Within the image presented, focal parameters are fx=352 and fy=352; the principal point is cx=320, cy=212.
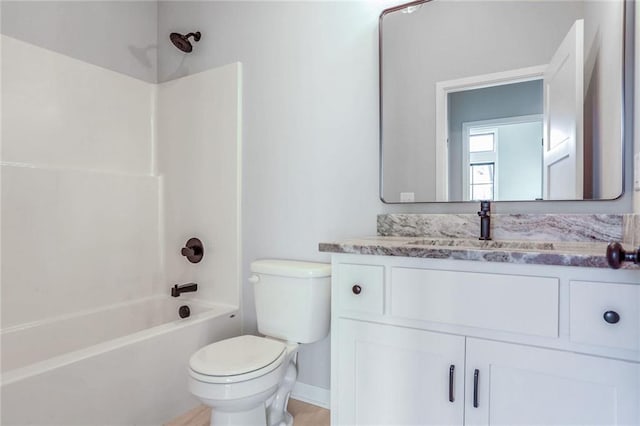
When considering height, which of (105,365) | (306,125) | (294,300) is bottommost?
(105,365)

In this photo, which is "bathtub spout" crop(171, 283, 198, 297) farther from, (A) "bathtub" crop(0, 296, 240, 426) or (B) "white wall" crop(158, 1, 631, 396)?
(B) "white wall" crop(158, 1, 631, 396)

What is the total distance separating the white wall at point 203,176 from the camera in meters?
2.13

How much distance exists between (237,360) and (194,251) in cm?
99

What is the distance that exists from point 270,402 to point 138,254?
4.34 feet

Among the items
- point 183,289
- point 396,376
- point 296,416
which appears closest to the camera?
point 396,376

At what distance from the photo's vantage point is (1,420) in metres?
1.22

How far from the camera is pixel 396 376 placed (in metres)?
1.19

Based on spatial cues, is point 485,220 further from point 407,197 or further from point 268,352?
point 268,352

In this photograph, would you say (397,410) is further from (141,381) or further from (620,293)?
(141,381)

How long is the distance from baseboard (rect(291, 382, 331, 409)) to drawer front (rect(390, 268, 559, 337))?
37.4 inches

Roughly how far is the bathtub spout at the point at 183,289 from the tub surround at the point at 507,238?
46.8 inches

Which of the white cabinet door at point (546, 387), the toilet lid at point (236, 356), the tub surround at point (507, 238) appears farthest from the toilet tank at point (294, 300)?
the white cabinet door at point (546, 387)

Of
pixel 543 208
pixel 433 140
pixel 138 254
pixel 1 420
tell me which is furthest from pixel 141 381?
pixel 543 208

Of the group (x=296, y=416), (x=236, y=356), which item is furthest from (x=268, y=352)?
(x=296, y=416)
